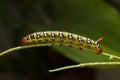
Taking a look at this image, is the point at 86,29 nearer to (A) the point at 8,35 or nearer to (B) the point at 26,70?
(B) the point at 26,70

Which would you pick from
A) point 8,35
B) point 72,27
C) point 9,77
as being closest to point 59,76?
point 9,77

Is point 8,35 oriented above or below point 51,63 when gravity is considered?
above

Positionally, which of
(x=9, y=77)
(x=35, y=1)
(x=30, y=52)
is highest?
(x=35, y=1)

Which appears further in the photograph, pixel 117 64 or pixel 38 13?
pixel 38 13

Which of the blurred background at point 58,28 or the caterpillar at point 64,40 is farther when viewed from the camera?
the blurred background at point 58,28

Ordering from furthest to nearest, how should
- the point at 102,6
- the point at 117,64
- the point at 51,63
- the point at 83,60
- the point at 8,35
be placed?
the point at 8,35 → the point at 51,63 → the point at 102,6 → the point at 83,60 → the point at 117,64

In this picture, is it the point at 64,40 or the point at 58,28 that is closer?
the point at 64,40

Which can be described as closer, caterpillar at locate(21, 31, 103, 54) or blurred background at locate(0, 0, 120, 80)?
caterpillar at locate(21, 31, 103, 54)

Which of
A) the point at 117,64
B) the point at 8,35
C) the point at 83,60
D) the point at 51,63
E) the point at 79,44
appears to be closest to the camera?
the point at 117,64
